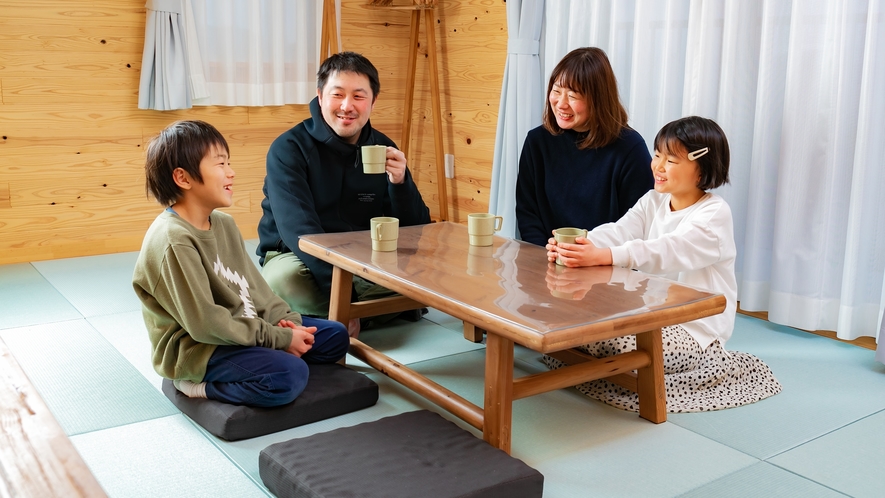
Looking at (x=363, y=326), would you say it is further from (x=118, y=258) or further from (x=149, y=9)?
(x=149, y=9)

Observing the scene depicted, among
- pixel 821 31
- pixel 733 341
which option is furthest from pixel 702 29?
pixel 733 341

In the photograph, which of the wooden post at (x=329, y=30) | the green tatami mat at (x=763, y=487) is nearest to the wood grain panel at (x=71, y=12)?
the wooden post at (x=329, y=30)

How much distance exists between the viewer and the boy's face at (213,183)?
193 cm

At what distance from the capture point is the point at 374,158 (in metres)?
2.25

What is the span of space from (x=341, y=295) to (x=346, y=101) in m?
0.63

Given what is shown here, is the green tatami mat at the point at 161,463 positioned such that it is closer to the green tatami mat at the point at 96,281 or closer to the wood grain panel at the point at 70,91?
the green tatami mat at the point at 96,281

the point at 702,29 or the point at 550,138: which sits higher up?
the point at 702,29

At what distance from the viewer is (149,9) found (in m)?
3.67

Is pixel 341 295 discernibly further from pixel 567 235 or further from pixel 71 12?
pixel 71 12

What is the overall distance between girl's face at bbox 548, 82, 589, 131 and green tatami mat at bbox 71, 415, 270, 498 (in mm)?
1455

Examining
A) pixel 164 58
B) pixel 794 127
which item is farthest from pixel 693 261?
pixel 164 58

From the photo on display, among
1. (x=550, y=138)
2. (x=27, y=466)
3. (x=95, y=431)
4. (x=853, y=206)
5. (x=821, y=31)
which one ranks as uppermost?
(x=821, y=31)

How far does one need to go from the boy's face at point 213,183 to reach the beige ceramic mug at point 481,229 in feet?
2.15

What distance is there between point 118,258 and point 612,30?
7.88 feet
